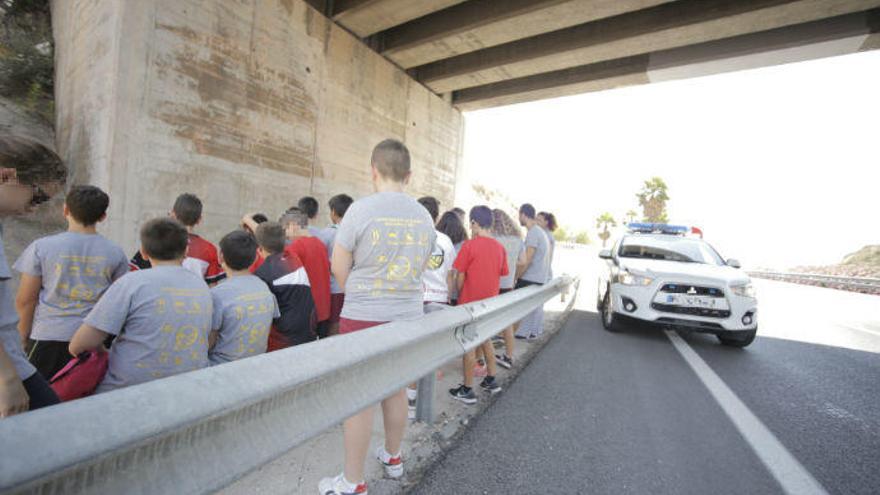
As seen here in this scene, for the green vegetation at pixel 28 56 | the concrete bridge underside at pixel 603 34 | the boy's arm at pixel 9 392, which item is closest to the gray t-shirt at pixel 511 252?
the boy's arm at pixel 9 392

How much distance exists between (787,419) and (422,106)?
1157 centimetres

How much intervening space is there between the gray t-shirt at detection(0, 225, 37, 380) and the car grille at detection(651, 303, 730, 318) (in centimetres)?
664

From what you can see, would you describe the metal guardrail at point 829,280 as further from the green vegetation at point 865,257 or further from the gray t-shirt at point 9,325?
the gray t-shirt at point 9,325

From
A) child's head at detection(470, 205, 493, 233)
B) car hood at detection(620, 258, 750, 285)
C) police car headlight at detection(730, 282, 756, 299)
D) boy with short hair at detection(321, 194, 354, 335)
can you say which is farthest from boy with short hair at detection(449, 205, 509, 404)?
police car headlight at detection(730, 282, 756, 299)

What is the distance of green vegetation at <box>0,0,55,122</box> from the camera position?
8.21m

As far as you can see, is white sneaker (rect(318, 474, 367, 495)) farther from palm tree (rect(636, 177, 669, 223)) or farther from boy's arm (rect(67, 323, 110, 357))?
palm tree (rect(636, 177, 669, 223))

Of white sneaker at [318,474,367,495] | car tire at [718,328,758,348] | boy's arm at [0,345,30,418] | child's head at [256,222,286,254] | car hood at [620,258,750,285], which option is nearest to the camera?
boy's arm at [0,345,30,418]

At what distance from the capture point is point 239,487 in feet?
7.38

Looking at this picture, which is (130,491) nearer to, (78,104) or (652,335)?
(652,335)

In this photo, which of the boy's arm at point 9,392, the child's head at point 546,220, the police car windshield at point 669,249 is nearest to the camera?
the boy's arm at point 9,392

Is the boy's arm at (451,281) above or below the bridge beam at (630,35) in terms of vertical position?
below

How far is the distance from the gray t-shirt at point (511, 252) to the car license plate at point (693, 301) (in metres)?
2.47

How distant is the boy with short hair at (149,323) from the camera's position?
209 centimetres

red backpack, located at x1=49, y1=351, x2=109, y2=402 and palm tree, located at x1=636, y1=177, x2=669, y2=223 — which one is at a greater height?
palm tree, located at x1=636, y1=177, x2=669, y2=223
